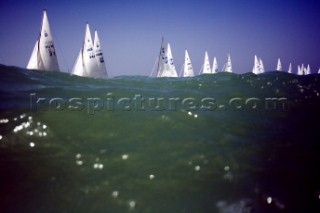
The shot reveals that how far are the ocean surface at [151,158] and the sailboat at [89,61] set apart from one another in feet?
81.4

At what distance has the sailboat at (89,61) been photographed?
34.1 m

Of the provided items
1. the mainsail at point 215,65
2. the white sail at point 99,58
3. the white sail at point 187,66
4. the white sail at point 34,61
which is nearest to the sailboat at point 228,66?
the mainsail at point 215,65

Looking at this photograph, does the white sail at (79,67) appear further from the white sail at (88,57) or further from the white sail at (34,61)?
the white sail at (34,61)

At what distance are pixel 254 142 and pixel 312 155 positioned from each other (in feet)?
4.86

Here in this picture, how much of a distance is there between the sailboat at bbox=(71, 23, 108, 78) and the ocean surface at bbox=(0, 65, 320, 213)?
24.8 meters

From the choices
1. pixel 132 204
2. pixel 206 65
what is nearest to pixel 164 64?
pixel 206 65

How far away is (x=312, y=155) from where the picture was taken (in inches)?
258

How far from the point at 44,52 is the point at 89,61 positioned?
20.7 feet

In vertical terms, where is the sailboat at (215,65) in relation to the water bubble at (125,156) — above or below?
above

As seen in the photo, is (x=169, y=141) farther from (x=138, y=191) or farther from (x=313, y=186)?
(x=313, y=186)

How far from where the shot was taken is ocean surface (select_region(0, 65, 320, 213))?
4.68 m

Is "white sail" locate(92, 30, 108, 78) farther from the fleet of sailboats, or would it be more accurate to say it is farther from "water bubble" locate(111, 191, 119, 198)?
"water bubble" locate(111, 191, 119, 198)

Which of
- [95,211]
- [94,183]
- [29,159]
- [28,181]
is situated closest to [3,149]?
[29,159]

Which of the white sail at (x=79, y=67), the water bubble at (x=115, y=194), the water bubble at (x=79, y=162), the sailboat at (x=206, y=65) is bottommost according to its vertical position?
the water bubble at (x=115, y=194)
